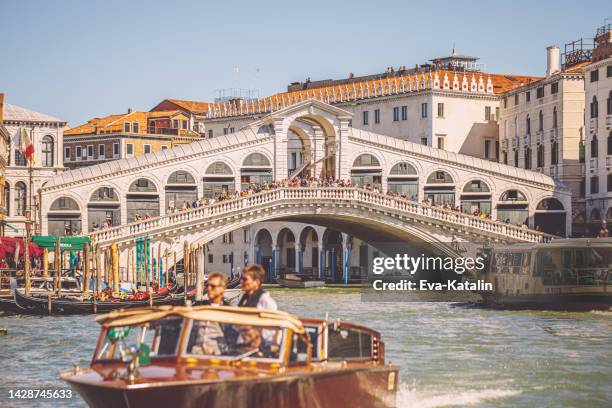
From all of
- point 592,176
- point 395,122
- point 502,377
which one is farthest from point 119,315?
point 395,122

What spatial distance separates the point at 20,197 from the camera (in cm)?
5288

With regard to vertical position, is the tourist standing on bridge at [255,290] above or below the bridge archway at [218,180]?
below

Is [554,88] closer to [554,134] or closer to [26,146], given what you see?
[554,134]

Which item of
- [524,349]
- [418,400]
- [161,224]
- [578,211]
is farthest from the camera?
[578,211]

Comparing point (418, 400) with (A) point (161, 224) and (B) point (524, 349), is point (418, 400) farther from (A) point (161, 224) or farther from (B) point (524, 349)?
(A) point (161, 224)

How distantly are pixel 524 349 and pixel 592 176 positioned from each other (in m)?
24.0

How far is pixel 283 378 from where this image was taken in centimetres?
1164

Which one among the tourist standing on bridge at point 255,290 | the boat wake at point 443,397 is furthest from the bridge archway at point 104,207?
the tourist standing on bridge at point 255,290

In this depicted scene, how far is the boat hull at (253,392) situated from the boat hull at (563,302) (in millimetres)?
19138

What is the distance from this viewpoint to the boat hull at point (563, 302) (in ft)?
103

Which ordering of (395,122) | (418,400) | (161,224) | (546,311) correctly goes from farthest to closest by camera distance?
(395,122) < (161,224) < (546,311) < (418,400)

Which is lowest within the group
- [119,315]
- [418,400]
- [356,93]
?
[418,400]

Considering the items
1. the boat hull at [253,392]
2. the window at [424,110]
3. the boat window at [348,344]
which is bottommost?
the boat hull at [253,392]

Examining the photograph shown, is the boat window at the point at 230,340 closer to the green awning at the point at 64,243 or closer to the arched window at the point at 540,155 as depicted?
the green awning at the point at 64,243
